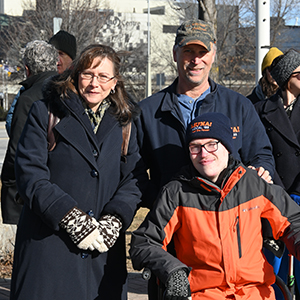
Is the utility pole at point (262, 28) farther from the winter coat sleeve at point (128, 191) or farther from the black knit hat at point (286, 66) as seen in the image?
the winter coat sleeve at point (128, 191)

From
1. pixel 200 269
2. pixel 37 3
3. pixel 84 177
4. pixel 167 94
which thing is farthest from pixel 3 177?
pixel 37 3

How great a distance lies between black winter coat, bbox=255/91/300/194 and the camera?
384 centimetres

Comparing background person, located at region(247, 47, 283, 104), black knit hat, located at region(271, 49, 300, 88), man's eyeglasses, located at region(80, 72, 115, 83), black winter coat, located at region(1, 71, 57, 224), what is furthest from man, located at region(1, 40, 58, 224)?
background person, located at region(247, 47, 283, 104)

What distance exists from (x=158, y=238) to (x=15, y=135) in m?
1.69

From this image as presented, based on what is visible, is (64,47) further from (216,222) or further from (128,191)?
(216,222)

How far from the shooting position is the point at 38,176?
286cm

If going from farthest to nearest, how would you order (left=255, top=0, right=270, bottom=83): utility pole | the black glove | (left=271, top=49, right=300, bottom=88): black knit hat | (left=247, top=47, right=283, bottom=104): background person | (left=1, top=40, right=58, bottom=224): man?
(left=255, top=0, right=270, bottom=83): utility pole → (left=247, top=47, right=283, bottom=104): background person → (left=1, top=40, right=58, bottom=224): man → (left=271, top=49, right=300, bottom=88): black knit hat → the black glove

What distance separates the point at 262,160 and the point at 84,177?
3.78 feet

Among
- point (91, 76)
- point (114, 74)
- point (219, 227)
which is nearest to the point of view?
point (219, 227)

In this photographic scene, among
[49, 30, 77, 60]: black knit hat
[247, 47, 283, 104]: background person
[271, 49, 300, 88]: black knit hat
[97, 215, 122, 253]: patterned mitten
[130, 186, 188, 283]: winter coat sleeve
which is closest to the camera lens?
[130, 186, 188, 283]: winter coat sleeve

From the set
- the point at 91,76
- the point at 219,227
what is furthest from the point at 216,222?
the point at 91,76

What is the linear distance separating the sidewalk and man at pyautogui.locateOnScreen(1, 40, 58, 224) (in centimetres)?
113

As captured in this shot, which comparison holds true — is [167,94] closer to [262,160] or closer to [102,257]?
[262,160]

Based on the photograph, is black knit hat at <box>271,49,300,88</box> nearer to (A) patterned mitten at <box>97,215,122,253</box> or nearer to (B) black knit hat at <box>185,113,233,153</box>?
(B) black knit hat at <box>185,113,233,153</box>
